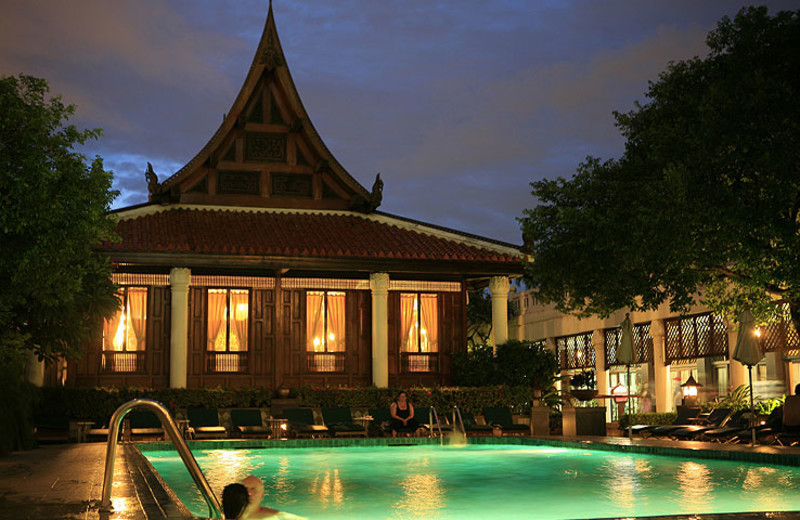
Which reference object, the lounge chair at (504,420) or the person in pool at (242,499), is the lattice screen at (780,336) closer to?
the lounge chair at (504,420)

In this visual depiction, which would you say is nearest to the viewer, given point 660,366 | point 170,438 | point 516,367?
point 170,438

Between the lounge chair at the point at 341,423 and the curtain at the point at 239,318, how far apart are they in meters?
4.36

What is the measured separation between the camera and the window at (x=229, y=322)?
25.4m

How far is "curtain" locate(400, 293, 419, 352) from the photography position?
87.7 feet

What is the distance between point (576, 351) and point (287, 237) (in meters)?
24.3

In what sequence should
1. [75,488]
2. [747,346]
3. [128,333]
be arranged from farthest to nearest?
[128,333] < [747,346] < [75,488]

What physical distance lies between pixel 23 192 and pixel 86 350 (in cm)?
1151

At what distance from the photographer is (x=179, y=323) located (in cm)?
2309

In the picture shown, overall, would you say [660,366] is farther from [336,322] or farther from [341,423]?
[341,423]

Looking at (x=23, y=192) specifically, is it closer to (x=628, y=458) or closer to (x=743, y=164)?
(x=628, y=458)

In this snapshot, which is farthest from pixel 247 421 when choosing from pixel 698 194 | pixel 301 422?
pixel 698 194

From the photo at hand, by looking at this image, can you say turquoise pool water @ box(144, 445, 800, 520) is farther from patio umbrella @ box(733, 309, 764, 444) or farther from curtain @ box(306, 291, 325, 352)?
curtain @ box(306, 291, 325, 352)

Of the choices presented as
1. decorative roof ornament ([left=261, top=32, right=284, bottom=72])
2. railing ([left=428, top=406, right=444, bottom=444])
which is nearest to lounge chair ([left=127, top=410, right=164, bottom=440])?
railing ([left=428, top=406, right=444, bottom=444])

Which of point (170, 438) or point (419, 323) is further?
point (419, 323)
